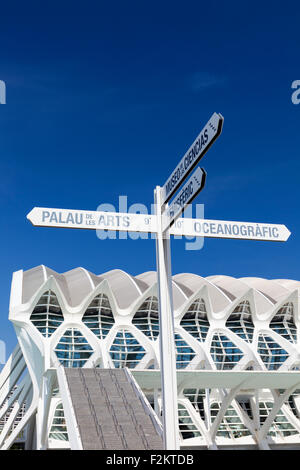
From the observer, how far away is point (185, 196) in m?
9.51

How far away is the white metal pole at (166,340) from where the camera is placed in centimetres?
948

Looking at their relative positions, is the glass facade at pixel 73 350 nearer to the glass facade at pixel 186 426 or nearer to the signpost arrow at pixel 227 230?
the glass facade at pixel 186 426

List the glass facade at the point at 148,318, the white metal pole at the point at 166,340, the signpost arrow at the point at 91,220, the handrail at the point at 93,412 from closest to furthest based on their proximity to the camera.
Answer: the white metal pole at the point at 166,340 < the signpost arrow at the point at 91,220 < the handrail at the point at 93,412 < the glass facade at the point at 148,318

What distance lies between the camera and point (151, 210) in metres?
10.6

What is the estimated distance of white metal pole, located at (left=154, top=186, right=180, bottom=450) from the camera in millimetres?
9484

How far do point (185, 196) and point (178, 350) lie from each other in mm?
29815

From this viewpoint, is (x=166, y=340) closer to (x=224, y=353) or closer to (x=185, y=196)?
(x=185, y=196)

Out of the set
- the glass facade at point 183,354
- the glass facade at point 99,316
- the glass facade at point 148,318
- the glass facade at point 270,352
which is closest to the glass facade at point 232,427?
the glass facade at point 270,352

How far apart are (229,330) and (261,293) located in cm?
693

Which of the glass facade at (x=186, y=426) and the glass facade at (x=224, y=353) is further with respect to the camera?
the glass facade at (x=224, y=353)

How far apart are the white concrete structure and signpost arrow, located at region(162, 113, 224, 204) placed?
21.4 m

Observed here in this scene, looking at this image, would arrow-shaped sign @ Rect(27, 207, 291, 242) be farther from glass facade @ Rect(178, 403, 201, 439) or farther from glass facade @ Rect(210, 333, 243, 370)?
glass facade @ Rect(210, 333, 243, 370)

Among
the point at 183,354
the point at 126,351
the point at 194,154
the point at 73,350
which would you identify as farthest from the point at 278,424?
the point at 194,154
